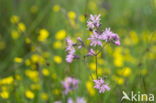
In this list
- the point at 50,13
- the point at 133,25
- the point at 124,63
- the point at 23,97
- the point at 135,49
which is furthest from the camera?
the point at 133,25

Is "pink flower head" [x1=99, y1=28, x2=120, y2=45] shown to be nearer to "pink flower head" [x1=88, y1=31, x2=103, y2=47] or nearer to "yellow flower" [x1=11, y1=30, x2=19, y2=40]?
"pink flower head" [x1=88, y1=31, x2=103, y2=47]

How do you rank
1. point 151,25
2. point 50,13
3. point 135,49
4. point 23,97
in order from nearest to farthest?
point 23,97
point 135,49
point 50,13
point 151,25

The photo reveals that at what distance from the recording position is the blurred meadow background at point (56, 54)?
83.4 inches

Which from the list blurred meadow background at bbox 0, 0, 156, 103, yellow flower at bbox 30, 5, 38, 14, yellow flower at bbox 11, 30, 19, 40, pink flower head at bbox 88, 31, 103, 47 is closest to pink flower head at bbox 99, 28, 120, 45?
pink flower head at bbox 88, 31, 103, 47

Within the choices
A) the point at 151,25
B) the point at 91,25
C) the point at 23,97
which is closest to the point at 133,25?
the point at 151,25

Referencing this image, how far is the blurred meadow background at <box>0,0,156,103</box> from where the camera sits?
2119 millimetres

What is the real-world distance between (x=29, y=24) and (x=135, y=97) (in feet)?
7.69

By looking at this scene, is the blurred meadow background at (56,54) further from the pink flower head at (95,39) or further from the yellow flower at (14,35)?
the pink flower head at (95,39)

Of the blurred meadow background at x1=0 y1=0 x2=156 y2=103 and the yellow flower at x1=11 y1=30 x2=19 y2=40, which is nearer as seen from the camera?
the blurred meadow background at x1=0 y1=0 x2=156 y2=103

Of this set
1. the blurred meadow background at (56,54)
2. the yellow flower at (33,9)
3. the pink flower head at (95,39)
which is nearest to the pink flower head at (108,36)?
the pink flower head at (95,39)

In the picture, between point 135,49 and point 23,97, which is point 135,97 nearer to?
point 23,97

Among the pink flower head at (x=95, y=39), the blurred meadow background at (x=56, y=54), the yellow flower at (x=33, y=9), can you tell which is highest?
the yellow flower at (x=33, y=9)

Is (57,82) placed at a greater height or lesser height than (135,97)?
greater

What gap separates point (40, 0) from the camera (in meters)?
3.67
